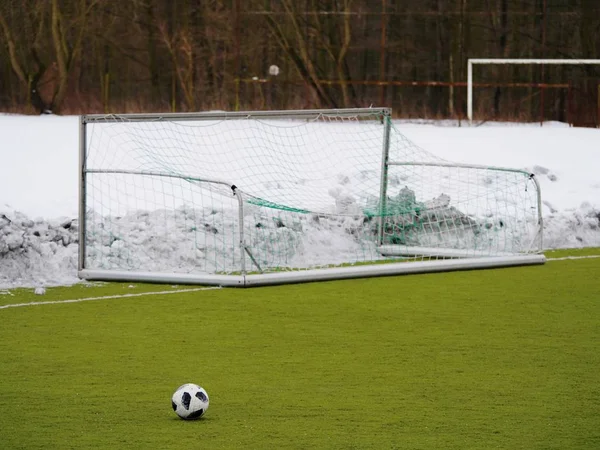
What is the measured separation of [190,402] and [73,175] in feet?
29.7

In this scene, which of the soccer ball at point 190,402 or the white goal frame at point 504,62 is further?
the white goal frame at point 504,62

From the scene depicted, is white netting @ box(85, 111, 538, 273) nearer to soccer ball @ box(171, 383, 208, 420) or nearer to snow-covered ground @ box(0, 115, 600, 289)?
snow-covered ground @ box(0, 115, 600, 289)

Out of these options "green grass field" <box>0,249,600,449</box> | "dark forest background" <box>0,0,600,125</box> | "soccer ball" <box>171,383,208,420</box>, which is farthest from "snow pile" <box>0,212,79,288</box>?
"dark forest background" <box>0,0,600,125</box>

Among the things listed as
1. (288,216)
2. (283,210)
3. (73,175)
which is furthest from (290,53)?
(283,210)

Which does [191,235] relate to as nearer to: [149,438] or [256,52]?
[149,438]

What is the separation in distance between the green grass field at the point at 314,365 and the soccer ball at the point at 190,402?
5cm

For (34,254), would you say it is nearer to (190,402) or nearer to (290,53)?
(190,402)

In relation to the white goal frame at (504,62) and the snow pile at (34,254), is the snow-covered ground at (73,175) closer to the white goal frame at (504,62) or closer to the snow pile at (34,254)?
the snow pile at (34,254)

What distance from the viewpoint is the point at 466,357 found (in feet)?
20.3

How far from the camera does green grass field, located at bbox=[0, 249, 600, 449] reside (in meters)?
4.71

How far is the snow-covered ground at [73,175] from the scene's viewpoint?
8891 millimetres

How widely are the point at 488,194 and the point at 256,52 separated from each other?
8223 millimetres

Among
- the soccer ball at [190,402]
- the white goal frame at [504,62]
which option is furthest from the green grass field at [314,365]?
the white goal frame at [504,62]

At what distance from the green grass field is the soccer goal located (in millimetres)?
571
